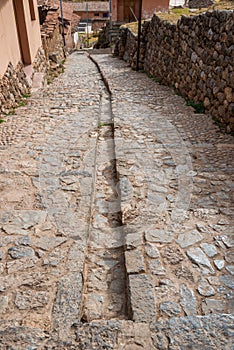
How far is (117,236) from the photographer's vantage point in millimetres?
2859

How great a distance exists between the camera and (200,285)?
7.23 feet

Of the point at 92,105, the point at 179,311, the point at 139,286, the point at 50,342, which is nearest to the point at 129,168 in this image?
the point at 139,286

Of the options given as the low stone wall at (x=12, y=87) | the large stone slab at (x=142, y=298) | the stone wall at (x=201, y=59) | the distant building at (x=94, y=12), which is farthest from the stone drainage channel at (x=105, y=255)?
the distant building at (x=94, y=12)

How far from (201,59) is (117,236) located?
4272 mm

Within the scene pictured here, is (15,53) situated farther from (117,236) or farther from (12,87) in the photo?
(117,236)

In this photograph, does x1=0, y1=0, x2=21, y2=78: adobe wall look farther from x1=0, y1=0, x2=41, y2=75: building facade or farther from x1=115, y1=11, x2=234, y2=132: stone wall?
x1=115, y1=11, x2=234, y2=132: stone wall

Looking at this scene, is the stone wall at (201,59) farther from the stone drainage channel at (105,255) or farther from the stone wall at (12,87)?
the stone wall at (12,87)

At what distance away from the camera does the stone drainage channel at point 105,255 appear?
7.14 ft

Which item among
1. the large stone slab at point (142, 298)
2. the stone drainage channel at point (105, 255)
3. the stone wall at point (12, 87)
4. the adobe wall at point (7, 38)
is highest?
the adobe wall at point (7, 38)

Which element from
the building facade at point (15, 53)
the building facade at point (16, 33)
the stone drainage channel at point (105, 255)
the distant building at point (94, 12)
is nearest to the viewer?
the stone drainage channel at point (105, 255)

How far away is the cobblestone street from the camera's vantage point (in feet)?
6.04

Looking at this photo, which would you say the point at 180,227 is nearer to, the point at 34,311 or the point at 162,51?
the point at 34,311

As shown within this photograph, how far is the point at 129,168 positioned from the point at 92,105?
10.6 feet

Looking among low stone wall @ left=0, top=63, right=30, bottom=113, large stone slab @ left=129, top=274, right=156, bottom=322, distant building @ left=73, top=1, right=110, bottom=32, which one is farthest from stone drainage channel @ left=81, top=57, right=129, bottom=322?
distant building @ left=73, top=1, right=110, bottom=32
